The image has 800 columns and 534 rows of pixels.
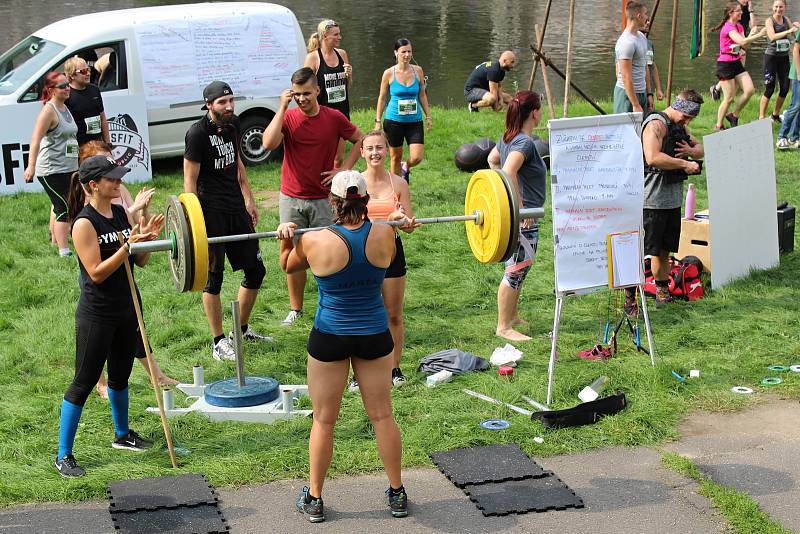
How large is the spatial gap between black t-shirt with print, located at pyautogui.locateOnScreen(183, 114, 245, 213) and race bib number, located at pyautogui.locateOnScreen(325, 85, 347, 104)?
3.58 meters

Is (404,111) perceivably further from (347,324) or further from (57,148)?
(347,324)

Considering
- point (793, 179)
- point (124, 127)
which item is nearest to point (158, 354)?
point (124, 127)

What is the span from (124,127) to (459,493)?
27.8 feet

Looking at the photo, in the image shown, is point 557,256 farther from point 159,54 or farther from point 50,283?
point 159,54

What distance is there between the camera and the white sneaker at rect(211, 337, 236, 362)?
8312 mm

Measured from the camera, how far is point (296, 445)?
21.9ft

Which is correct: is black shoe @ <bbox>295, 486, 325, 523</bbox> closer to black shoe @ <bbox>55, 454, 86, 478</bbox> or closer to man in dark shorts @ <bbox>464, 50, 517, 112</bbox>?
black shoe @ <bbox>55, 454, 86, 478</bbox>

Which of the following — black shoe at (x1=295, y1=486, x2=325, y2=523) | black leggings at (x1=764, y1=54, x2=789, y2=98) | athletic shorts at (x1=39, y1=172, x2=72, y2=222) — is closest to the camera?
black shoe at (x1=295, y1=486, x2=325, y2=523)

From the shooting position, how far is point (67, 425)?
6355 mm

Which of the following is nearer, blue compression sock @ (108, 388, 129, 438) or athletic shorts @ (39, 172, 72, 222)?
blue compression sock @ (108, 388, 129, 438)

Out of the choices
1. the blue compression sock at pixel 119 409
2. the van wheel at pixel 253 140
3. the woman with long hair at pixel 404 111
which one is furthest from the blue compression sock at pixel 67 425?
the van wheel at pixel 253 140

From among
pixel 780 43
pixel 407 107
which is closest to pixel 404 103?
pixel 407 107

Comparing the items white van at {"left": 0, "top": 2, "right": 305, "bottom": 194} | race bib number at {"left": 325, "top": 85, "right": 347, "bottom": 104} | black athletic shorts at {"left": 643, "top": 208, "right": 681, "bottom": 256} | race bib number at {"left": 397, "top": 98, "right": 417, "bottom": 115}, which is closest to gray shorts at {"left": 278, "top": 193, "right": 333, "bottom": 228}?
black athletic shorts at {"left": 643, "top": 208, "right": 681, "bottom": 256}

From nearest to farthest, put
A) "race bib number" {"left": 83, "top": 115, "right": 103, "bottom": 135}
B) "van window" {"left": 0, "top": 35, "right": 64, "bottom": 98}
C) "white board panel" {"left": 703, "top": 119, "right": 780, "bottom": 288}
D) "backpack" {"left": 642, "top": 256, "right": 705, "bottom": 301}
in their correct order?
1. "backpack" {"left": 642, "top": 256, "right": 705, "bottom": 301}
2. "white board panel" {"left": 703, "top": 119, "right": 780, "bottom": 288}
3. "race bib number" {"left": 83, "top": 115, "right": 103, "bottom": 135}
4. "van window" {"left": 0, "top": 35, "right": 64, "bottom": 98}
